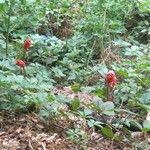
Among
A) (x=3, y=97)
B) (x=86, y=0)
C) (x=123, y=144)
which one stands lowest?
(x=123, y=144)

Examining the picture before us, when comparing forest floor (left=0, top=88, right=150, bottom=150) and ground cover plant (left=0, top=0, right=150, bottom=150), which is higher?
ground cover plant (left=0, top=0, right=150, bottom=150)

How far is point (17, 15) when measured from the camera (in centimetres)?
523

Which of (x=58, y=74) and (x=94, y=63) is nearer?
(x=58, y=74)

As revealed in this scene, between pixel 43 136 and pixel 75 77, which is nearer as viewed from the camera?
pixel 43 136

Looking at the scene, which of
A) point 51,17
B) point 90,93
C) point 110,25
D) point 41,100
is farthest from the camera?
point 51,17

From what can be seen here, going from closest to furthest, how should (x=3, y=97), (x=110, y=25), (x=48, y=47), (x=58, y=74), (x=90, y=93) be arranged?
1. (x=3, y=97)
2. (x=90, y=93)
3. (x=58, y=74)
4. (x=48, y=47)
5. (x=110, y=25)

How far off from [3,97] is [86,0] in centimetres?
326

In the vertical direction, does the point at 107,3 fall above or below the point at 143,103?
above

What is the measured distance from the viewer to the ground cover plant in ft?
9.22

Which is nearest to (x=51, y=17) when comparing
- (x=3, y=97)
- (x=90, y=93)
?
(x=90, y=93)

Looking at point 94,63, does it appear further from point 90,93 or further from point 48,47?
point 90,93

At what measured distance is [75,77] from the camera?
4023 mm

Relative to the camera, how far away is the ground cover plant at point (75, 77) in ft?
9.22

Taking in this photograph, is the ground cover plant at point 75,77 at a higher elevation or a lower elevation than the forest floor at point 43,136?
higher
